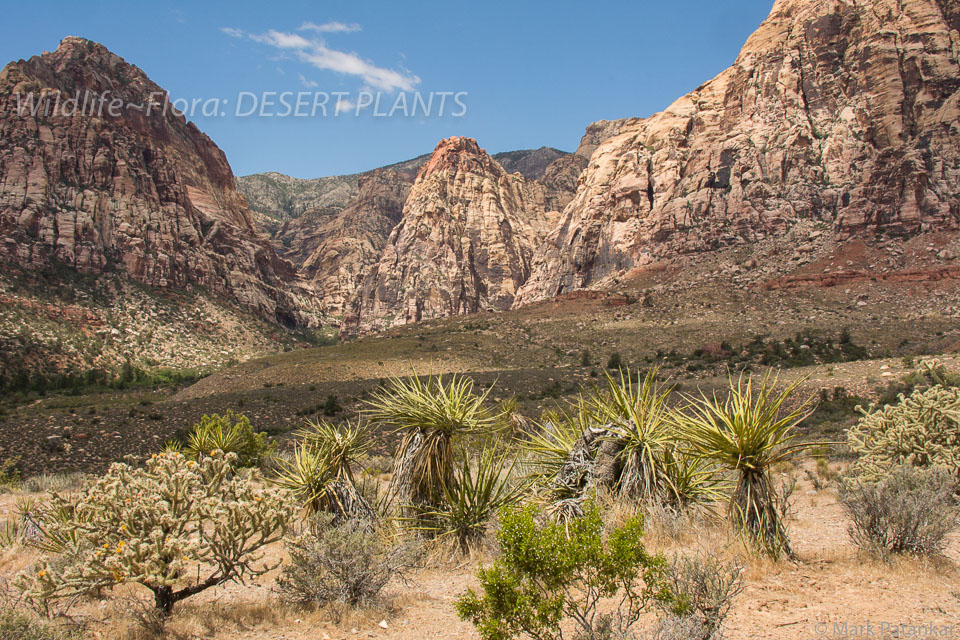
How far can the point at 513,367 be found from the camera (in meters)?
48.2

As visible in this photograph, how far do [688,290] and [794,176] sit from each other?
20840 mm

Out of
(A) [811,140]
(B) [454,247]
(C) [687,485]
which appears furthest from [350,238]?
(C) [687,485]

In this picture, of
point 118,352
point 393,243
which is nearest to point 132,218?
point 118,352

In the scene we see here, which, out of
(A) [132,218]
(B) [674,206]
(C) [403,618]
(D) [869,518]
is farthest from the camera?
(A) [132,218]

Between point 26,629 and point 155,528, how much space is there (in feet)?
3.64

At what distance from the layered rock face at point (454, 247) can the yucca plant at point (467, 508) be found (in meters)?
116

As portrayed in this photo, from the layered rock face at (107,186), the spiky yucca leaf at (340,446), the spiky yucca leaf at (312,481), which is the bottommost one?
the spiky yucca leaf at (312,481)

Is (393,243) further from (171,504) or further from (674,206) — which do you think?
(171,504)

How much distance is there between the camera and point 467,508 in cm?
823

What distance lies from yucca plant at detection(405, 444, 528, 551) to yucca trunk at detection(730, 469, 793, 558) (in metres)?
3.14

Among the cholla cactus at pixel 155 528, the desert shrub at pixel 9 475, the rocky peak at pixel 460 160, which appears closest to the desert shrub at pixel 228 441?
the desert shrub at pixel 9 475

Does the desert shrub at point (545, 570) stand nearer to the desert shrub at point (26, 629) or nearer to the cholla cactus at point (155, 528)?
the cholla cactus at point (155, 528)

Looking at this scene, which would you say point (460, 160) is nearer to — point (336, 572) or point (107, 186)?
point (107, 186)

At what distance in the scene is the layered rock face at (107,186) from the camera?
7588cm
